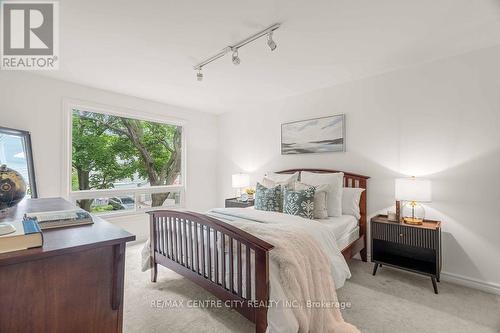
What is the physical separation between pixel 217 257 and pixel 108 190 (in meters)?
2.68

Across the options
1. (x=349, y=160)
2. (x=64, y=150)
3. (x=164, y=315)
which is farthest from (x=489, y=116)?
(x=64, y=150)

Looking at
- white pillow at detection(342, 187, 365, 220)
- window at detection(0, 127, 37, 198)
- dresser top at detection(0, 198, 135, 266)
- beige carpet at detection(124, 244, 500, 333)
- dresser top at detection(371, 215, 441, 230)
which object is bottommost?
beige carpet at detection(124, 244, 500, 333)

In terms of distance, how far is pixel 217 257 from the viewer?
1.93 metres

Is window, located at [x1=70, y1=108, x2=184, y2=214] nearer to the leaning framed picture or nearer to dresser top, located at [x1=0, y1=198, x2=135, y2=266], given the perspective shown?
the leaning framed picture

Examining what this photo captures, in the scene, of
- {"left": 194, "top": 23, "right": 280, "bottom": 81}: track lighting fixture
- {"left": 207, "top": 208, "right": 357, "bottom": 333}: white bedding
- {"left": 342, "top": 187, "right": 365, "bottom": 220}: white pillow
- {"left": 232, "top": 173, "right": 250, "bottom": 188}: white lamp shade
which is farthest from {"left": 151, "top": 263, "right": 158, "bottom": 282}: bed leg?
{"left": 342, "top": 187, "right": 365, "bottom": 220}: white pillow

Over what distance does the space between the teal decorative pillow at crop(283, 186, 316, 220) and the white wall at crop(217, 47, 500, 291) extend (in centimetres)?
97

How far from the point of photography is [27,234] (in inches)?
33.6

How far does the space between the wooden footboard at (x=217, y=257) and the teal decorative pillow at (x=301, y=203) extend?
3.50 ft

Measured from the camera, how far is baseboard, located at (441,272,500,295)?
237 centimetres

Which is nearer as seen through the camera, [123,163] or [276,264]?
[276,264]

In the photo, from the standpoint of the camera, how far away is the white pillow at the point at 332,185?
2919mm

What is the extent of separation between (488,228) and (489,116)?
112 centimetres

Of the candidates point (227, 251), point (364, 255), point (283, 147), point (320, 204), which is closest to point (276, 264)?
point (227, 251)

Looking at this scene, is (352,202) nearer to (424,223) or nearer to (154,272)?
(424,223)
